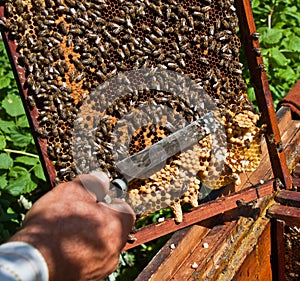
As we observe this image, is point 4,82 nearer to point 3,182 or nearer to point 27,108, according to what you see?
point 3,182

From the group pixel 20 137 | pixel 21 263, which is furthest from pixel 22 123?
pixel 21 263

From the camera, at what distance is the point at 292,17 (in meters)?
5.34

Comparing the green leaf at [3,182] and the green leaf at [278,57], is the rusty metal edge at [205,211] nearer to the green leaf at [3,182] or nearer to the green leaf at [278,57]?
the green leaf at [3,182]

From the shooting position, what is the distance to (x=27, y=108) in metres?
2.36

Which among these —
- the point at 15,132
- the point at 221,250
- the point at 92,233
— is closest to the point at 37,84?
the point at 92,233

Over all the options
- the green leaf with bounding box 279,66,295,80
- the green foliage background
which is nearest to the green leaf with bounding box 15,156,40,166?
the green foliage background

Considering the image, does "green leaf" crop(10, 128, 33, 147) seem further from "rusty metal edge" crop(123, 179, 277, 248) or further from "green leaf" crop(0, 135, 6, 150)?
"rusty metal edge" crop(123, 179, 277, 248)

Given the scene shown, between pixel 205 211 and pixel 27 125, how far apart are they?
181 cm

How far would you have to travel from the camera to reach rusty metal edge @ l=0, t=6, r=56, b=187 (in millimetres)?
2273

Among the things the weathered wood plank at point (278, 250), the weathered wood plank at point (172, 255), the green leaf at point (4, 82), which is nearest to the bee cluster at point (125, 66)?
the weathered wood plank at point (172, 255)

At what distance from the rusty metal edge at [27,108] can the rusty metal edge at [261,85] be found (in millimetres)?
1221

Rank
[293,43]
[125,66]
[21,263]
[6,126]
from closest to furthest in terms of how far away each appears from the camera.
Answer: [21,263] → [125,66] → [6,126] → [293,43]

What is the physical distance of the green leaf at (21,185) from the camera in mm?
3549

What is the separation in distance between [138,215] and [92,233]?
2.50 ft
